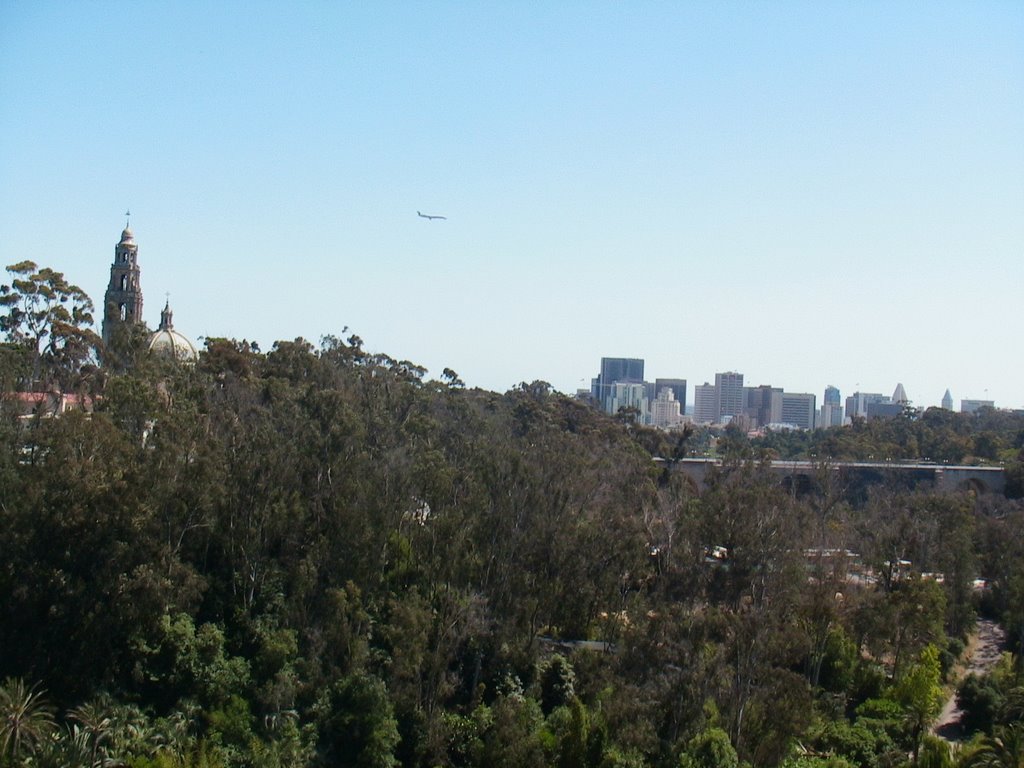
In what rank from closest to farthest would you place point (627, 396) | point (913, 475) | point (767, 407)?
1. point (913, 475)
2. point (627, 396)
3. point (767, 407)

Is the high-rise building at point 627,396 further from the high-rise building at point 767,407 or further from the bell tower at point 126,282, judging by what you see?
the bell tower at point 126,282

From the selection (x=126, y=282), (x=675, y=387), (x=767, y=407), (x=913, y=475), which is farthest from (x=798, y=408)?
(x=126, y=282)

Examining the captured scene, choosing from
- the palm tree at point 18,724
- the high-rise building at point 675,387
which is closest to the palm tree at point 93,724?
the palm tree at point 18,724

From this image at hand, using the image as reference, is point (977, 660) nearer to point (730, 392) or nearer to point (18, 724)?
point (18, 724)

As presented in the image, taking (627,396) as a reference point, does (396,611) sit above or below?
below

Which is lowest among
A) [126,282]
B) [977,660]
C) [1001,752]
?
[977,660]

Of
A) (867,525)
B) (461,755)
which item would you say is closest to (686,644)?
(461,755)

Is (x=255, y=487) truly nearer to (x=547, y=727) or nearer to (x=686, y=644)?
(x=547, y=727)
